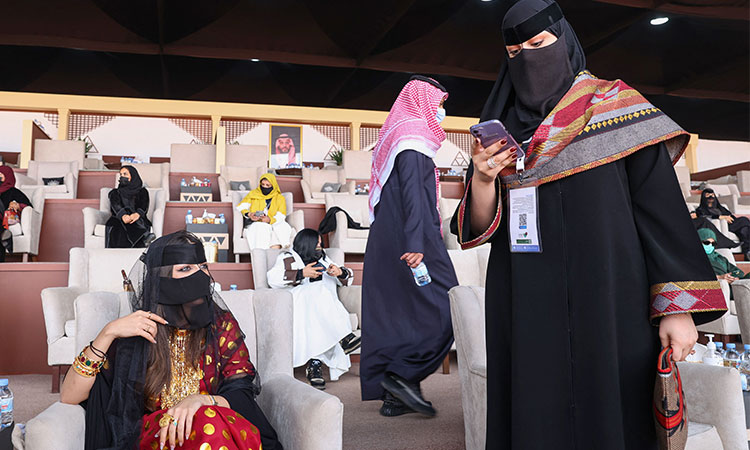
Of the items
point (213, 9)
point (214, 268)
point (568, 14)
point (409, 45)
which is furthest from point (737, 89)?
point (214, 268)

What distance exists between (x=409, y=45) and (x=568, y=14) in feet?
9.55

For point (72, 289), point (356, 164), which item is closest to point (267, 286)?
point (72, 289)

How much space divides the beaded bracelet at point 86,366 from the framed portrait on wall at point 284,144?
10216mm

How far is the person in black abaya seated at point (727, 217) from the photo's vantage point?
19.7 feet

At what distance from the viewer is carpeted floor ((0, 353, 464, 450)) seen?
6.18 ft

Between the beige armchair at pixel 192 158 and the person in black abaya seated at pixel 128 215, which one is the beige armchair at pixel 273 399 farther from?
the beige armchair at pixel 192 158

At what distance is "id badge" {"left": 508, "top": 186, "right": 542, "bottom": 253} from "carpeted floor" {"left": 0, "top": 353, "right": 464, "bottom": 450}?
3.43 feet

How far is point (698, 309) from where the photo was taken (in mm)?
917

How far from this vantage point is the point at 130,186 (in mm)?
5273

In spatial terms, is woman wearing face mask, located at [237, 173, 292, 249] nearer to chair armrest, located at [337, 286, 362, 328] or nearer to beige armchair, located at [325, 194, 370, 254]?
beige armchair, located at [325, 194, 370, 254]

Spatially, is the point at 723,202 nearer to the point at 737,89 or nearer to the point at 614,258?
the point at 737,89

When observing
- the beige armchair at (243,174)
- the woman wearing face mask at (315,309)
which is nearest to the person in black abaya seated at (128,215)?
the woman wearing face mask at (315,309)

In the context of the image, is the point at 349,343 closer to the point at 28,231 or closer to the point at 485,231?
the point at 485,231

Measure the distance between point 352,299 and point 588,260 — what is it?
2544 millimetres
